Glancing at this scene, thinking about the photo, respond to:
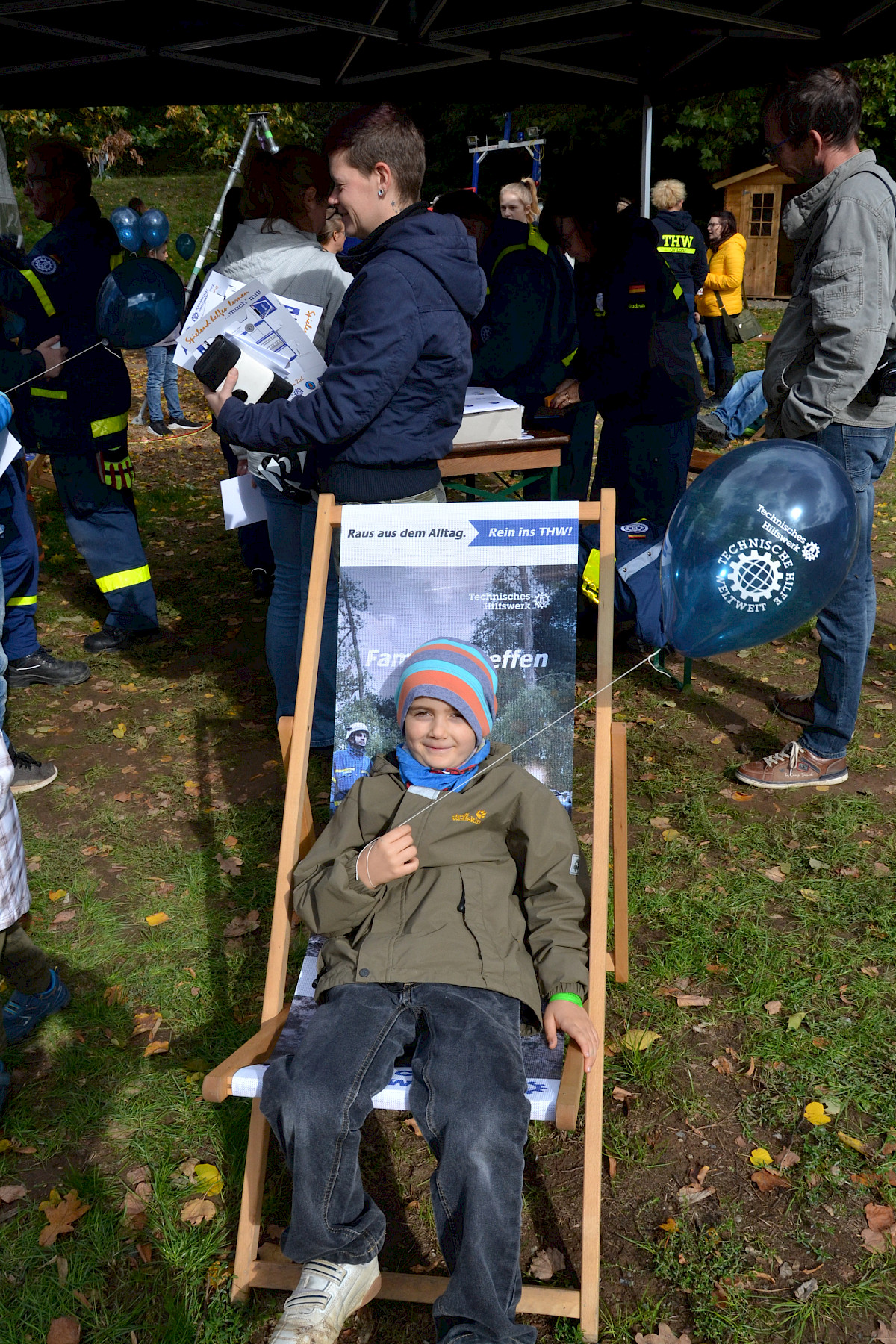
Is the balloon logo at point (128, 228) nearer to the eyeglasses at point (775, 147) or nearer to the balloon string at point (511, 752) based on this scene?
the eyeglasses at point (775, 147)

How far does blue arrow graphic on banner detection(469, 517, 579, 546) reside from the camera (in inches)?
113

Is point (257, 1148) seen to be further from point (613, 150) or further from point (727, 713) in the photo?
point (613, 150)

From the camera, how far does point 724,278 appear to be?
1098 centimetres

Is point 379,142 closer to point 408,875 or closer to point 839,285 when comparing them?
point 839,285

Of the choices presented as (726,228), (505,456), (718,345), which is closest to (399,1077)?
(505,456)

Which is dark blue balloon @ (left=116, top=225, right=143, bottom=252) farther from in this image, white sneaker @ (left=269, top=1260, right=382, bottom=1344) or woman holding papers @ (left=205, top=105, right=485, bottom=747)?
white sneaker @ (left=269, top=1260, right=382, bottom=1344)

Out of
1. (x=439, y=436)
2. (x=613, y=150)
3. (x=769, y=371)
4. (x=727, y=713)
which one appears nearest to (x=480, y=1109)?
(x=439, y=436)

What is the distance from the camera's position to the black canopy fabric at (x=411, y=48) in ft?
17.9

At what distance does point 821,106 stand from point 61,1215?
385 cm

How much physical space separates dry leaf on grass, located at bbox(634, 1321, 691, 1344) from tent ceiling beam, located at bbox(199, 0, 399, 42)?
562 centimetres

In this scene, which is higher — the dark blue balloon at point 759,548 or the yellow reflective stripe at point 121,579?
the dark blue balloon at point 759,548

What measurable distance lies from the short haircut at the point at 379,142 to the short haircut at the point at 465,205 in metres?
3.15

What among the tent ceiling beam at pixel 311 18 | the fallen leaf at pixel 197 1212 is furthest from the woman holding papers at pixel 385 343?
the tent ceiling beam at pixel 311 18

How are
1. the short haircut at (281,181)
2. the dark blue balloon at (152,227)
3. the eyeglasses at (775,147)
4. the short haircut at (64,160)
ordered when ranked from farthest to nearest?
the dark blue balloon at (152,227) < the short haircut at (64,160) < the short haircut at (281,181) < the eyeglasses at (775,147)
